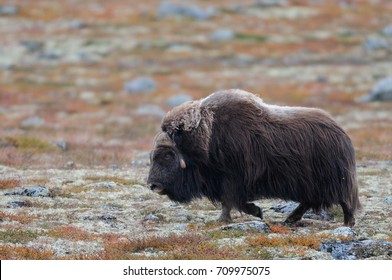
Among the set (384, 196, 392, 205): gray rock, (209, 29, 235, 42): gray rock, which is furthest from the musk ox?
(209, 29, 235, 42): gray rock

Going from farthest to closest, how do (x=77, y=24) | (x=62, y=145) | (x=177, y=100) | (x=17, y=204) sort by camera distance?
(x=77, y=24)
(x=177, y=100)
(x=62, y=145)
(x=17, y=204)

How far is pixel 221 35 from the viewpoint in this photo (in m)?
74.1

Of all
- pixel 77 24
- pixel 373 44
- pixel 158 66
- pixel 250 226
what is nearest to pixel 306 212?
pixel 250 226

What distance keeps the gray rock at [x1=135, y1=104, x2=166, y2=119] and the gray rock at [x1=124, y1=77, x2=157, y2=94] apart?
8.27 m

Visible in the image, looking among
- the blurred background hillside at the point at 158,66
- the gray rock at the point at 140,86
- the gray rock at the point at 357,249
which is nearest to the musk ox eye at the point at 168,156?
the gray rock at the point at 357,249

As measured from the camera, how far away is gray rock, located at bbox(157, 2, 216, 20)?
8669cm

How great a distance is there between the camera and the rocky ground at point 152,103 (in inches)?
408

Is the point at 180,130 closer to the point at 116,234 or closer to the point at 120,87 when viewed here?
the point at 116,234

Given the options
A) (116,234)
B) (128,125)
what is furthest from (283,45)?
(116,234)

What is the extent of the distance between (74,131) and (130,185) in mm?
17049

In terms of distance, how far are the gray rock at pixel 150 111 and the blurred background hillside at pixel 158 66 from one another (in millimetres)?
85

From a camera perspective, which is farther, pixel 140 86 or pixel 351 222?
pixel 140 86

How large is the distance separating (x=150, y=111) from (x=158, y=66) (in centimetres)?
2202

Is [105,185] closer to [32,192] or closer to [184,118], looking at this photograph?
[32,192]
